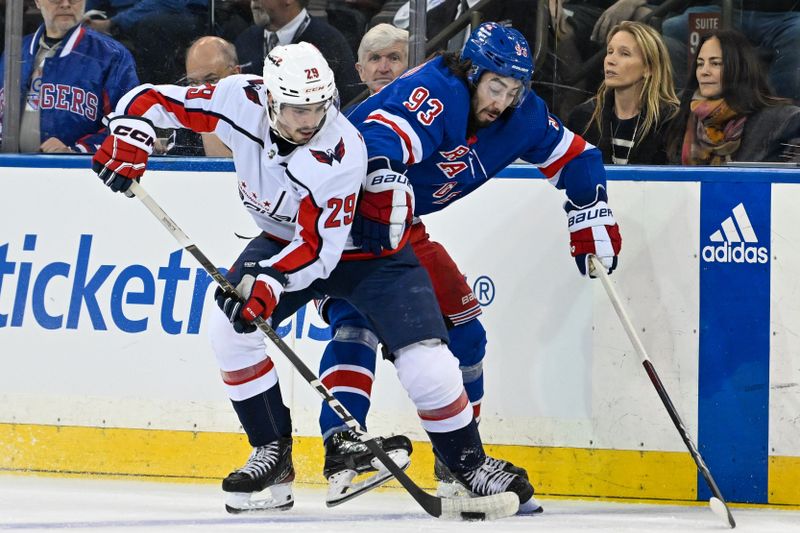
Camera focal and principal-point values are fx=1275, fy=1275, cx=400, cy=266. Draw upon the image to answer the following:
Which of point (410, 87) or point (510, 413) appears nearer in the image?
point (410, 87)

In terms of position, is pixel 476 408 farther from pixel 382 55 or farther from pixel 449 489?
pixel 382 55

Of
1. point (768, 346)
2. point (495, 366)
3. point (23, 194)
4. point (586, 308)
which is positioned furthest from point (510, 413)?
point (23, 194)

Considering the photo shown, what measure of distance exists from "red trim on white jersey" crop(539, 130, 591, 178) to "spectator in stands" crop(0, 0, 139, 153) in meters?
1.43

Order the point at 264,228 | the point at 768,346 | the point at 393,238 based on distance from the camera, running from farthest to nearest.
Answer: the point at 768,346
the point at 264,228
the point at 393,238

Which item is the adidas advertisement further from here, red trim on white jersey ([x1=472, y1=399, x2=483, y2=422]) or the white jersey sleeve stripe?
the white jersey sleeve stripe

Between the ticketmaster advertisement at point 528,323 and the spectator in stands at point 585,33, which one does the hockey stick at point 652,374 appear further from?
the spectator in stands at point 585,33

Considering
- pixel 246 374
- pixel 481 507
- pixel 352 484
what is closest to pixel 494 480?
pixel 481 507

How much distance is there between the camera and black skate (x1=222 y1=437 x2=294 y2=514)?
3.43 metres

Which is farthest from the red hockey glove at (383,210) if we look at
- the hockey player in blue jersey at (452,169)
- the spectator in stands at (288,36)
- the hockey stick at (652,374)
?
the spectator in stands at (288,36)

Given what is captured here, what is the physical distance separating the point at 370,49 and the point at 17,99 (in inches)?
47.5

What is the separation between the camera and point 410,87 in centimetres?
347

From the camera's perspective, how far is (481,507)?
11.2 feet

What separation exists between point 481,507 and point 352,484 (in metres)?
0.35

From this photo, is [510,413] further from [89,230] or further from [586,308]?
[89,230]
